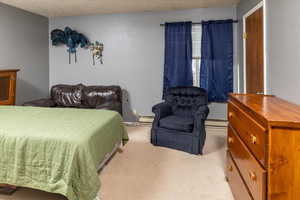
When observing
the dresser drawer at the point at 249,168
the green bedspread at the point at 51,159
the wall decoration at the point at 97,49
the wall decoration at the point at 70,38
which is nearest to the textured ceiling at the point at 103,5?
the wall decoration at the point at 70,38

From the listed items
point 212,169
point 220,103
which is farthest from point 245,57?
point 212,169

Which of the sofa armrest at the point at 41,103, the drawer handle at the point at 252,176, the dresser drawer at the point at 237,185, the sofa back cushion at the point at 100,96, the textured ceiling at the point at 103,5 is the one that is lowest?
the dresser drawer at the point at 237,185

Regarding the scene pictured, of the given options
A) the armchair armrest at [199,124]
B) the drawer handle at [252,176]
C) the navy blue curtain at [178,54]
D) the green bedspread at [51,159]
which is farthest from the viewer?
the navy blue curtain at [178,54]

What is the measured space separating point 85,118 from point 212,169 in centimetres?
168

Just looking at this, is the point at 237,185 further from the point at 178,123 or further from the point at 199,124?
the point at 178,123

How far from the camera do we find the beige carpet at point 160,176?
230cm

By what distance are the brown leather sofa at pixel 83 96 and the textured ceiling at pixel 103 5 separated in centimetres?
156

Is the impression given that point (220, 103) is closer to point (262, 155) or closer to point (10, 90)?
point (262, 155)

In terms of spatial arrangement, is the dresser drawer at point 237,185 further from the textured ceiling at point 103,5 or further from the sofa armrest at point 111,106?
the textured ceiling at point 103,5

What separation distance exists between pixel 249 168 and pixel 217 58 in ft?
10.8

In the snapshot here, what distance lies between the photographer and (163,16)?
4863 millimetres

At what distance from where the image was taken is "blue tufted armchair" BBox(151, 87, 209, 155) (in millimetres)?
3420

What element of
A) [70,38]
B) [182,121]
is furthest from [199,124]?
[70,38]

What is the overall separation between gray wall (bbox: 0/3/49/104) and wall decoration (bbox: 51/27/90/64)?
13.0 inches
